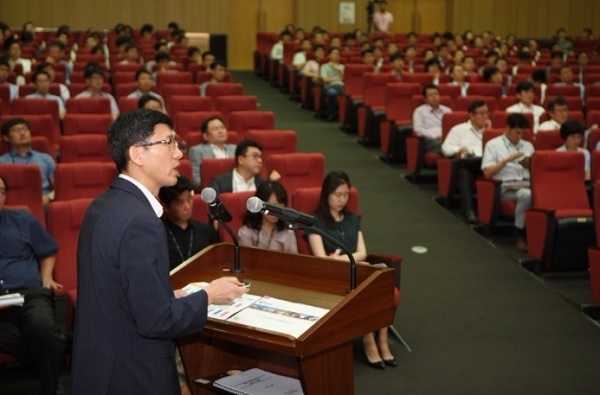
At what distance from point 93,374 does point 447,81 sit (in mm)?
9222

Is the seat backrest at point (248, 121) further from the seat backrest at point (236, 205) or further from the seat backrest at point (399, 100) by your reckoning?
the seat backrest at point (236, 205)

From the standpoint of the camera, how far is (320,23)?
18531 millimetres

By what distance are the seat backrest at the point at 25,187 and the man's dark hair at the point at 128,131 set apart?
3.05 meters

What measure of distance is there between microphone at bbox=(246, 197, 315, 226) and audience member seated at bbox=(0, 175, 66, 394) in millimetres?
1662

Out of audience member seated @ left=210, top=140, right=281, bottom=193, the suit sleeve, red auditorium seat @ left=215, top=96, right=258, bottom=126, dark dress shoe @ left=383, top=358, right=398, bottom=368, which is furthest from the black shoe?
the suit sleeve

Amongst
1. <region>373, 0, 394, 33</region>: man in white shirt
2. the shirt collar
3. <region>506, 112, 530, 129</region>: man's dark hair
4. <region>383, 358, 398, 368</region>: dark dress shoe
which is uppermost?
<region>373, 0, 394, 33</region>: man in white shirt

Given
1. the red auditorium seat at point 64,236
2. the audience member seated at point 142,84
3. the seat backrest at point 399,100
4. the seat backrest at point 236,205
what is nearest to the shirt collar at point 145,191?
the red auditorium seat at point 64,236

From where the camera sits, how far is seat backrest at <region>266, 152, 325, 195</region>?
6.04 meters

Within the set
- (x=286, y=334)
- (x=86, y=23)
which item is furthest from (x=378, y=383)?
(x=86, y=23)

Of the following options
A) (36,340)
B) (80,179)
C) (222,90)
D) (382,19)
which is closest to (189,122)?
(222,90)

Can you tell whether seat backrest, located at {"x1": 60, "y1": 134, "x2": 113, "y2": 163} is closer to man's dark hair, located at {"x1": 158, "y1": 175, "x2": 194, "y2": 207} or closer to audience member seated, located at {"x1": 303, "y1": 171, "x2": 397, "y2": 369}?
man's dark hair, located at {"x1": 158, "y1": 175, "x2": 194, "y2": 207}

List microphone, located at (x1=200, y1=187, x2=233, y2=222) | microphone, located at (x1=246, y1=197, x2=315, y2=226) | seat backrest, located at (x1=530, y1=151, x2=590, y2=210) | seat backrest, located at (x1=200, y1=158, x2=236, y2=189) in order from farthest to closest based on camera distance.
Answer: seat backrest, located at (x1=530, y1=151, x2=590, y2=210), seat backrest, located at (x1=200, y1=158, x2=236, y2=189), microphone, located at (x1=200, y1=187, x2=233, y2=222), microphone, located at (x1=246, y1=197, x2=315, y2=226)

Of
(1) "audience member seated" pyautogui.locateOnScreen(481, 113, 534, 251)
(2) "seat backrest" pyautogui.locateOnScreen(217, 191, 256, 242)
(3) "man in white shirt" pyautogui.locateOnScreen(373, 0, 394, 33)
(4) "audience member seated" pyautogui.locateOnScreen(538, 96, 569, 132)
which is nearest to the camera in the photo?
(2) "seat backrest" pyautogui.locateOnScreen(217, 191, 256, 242)

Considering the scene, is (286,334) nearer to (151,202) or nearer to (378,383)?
(151,202)
